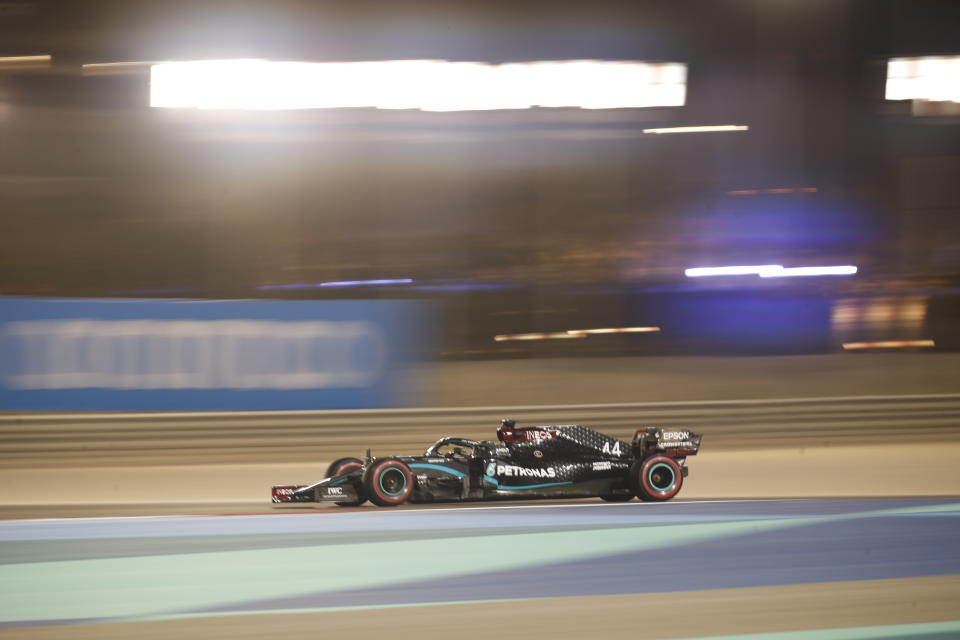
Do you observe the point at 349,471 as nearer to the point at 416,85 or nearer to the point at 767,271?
the point at 416,85

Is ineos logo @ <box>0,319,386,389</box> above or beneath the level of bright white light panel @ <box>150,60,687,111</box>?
beneath

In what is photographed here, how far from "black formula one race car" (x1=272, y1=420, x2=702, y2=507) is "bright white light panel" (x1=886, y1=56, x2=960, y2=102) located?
1276cm

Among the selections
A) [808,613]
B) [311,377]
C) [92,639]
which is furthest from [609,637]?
[311,377]

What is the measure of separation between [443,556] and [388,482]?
2226mm

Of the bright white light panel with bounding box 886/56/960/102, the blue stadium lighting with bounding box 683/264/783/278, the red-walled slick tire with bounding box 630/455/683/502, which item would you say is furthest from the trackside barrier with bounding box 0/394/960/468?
the bright white light panel with bounding box 886/56/960/102

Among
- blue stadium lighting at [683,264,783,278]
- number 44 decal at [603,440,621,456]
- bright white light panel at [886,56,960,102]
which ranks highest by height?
bright white light panel at [886,56,960,102]

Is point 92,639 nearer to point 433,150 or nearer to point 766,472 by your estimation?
point 766,472

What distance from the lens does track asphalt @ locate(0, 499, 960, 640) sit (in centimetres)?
561

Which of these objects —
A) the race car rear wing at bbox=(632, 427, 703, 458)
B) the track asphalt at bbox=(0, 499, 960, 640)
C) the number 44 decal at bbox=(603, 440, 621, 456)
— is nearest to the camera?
the track asphalt at bbox=(0, 499, 960, 640)

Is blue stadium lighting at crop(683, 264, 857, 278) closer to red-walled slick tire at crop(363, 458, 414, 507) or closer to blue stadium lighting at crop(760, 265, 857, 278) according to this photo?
blue stadium lighting at crop(760, 265, 857, 278)

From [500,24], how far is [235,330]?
851 cm

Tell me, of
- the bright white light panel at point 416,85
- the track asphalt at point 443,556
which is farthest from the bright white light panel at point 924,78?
the track asphalt at point 443,556

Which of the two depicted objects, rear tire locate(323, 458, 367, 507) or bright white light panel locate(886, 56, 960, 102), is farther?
bright white light panel locate(886, 56, 960, 102)

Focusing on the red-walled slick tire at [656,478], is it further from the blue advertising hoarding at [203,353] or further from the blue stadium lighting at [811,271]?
the blue stadium lighting at [811,271]
